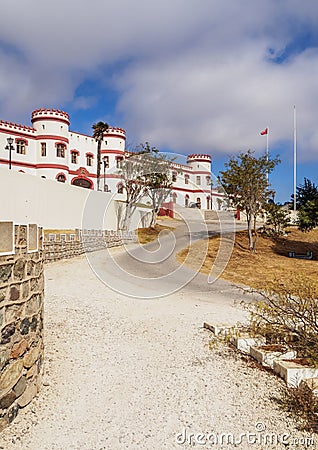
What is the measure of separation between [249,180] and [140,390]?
17922mm

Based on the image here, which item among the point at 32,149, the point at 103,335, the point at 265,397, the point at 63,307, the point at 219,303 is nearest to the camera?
the point at 265,397

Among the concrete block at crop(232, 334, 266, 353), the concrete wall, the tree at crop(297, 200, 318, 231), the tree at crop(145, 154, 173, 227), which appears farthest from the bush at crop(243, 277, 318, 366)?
the tree at crop(145, 154, 173, 227)

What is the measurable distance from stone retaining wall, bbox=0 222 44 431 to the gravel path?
10.7 inches

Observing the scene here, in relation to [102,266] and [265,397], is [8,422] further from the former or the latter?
[102,266]

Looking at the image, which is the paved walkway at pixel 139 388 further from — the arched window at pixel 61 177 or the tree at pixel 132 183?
the arched window at pixel 61 177

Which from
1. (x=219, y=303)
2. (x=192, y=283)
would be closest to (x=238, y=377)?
(x=219, y=303)

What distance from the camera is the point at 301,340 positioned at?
621cm

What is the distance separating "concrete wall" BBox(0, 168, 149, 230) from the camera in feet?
60.8

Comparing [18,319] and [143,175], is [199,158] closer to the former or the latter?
[143,175]

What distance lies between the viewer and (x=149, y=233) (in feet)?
105

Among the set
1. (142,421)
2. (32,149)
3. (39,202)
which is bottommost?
(142,421)

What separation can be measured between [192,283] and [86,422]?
1023 cm

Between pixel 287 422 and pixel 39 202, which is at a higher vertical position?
pixel 39 202

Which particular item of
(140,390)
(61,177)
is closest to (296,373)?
(140,390)
